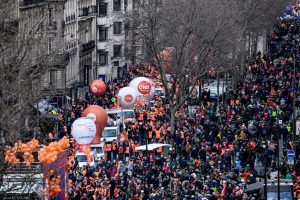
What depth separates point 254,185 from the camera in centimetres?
5812

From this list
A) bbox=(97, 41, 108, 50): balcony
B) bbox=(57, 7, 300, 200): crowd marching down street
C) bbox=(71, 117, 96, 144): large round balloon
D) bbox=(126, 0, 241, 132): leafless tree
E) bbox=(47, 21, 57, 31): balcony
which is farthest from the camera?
bbox=(97, 41, 108, 50): balcony

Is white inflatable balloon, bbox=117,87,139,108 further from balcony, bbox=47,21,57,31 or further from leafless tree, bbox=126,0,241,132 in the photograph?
balcony, bbox=47,21,57,31

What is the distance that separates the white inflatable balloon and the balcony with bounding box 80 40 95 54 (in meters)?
25.0

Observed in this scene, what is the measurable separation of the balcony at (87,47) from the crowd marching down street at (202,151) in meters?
13.4

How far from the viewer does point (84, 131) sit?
73.2m

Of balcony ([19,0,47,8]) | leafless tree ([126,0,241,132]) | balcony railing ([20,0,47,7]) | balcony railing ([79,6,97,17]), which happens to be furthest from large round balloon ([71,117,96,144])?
balcony railing ([79,6,97,17])

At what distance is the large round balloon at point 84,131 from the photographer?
72500 mm

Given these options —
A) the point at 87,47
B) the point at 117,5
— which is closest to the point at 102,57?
the point at 87,47

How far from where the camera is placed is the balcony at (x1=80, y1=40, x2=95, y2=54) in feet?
376

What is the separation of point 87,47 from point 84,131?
43.5 metres

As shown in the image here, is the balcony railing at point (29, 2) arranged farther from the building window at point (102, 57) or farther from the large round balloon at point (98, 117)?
the building window at point (102, 57)

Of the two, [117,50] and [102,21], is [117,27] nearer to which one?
[117,50]

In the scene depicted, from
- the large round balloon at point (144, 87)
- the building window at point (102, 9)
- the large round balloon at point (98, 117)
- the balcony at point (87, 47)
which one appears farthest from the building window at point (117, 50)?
the large round balloon at point (98, 117)

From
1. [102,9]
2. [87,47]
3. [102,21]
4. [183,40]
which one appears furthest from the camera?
[102,9]
